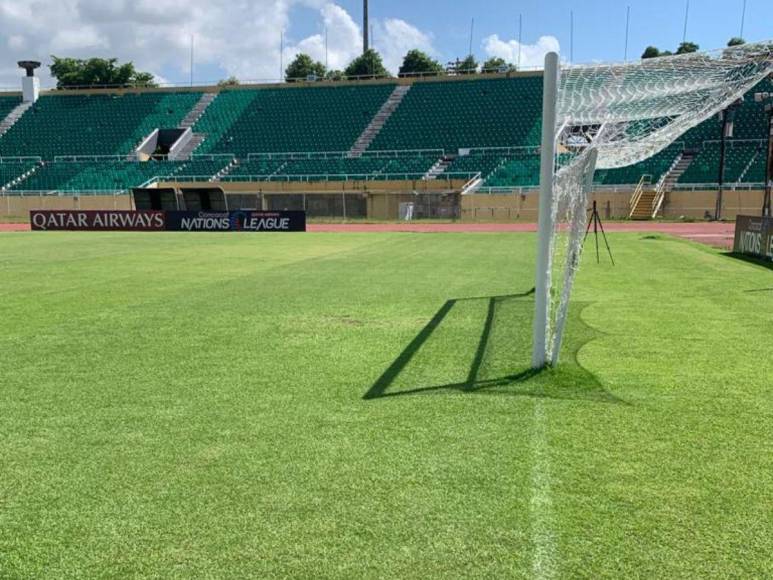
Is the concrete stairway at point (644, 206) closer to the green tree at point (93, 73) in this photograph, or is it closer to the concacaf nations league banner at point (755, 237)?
the concacaf nations league banner at point (755, 237)

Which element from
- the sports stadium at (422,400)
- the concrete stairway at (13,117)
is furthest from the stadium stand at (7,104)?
the sports stadium at (422,400)

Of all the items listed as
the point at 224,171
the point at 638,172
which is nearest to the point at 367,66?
the point at 224,171

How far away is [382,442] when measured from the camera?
179 inches

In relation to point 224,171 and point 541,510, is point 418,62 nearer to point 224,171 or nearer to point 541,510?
point 224,171

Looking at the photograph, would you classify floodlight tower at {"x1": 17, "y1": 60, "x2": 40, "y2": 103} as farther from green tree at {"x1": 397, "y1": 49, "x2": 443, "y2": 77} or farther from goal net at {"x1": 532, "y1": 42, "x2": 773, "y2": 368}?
goal net at {"x1": 532, "y1": 42, "x2": 773, "y2": 368}

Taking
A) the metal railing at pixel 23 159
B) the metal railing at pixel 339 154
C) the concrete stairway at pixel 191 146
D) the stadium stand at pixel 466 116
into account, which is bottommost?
the metal railing at pixel 23 159

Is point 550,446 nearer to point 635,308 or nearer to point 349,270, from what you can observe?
point 635,308

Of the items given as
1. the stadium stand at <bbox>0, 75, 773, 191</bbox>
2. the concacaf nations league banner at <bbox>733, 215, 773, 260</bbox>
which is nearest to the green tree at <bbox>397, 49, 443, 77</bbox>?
the stadium stand at <bbox>0, 75, 773, 191</bbox>

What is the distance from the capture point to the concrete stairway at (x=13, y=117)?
59.5m

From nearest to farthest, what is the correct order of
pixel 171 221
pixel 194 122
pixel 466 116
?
pixel 171 221 < pixel 466 116 < pixel 194 122

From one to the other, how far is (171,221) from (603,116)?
2753 cm

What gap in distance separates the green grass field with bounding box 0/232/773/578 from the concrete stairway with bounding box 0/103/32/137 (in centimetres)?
5916

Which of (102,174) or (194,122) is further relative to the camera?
(194,122)

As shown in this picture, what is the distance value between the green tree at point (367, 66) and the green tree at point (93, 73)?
82.1ft
